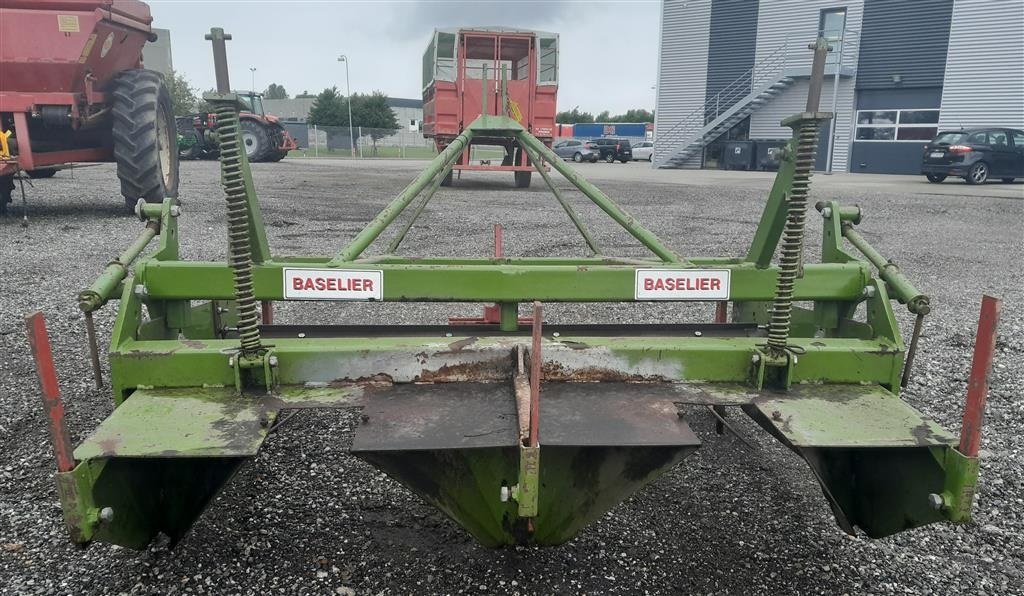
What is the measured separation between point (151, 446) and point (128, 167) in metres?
7.44

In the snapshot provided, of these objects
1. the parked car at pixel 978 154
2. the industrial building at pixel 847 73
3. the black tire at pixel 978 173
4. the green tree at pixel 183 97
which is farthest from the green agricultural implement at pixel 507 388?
the green tree at pixel 183 97

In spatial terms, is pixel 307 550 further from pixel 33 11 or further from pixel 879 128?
pixel 879 128

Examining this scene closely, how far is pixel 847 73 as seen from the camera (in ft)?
83.0

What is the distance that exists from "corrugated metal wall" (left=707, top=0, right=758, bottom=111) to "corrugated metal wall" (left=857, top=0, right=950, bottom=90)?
3.96 metres

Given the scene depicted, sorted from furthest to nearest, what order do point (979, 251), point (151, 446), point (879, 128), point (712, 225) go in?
point (879, 128) → point (712, 225) → point (979, 251) → point (151, 446)

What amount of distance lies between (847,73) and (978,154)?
8.97 meters

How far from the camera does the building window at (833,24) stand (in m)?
25.2

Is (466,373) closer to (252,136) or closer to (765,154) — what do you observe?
(252,136)

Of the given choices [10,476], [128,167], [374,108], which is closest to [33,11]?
[128,167]

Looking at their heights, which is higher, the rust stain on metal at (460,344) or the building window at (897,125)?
the building window at (897,125)

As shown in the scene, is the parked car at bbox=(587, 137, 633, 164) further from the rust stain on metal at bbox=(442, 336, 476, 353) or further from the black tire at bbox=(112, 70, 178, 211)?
the rust stain on metal at bbox=(442, 336, 476, 353)

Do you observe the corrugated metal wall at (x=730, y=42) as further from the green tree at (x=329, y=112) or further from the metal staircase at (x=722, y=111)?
the green tree at (x=329, y=112)

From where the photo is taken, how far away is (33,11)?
307 inches

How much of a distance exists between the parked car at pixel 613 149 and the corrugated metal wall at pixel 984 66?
14219mm
